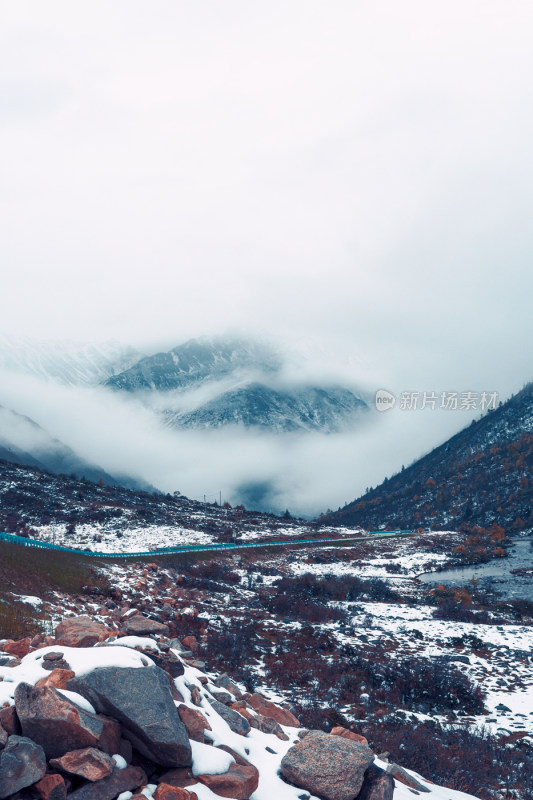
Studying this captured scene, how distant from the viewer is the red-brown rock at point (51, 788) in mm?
6051

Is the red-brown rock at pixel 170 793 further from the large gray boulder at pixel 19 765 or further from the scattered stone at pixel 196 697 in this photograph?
the scattered stone at pixel 196 697

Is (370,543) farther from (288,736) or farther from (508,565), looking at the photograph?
(288,736)

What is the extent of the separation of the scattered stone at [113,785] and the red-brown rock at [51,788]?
16 centimetres

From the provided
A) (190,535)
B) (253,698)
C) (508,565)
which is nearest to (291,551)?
(190,535)

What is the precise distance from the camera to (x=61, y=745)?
6.61m

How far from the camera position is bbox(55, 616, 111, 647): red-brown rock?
979cm

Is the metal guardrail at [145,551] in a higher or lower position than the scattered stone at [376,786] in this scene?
higher

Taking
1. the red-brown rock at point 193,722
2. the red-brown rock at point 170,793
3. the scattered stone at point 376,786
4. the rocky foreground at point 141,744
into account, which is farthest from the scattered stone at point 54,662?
the scattered stone at point 376,786

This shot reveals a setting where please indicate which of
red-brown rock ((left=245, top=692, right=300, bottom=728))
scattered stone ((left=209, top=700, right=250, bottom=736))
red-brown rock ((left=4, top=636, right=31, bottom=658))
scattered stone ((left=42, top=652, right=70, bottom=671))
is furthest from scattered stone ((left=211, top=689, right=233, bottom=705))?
red-brown rock ((left=4, top=636, right=31, bottom=658))

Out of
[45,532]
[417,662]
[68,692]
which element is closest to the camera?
[68,692]

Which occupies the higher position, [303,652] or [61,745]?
[61,745]

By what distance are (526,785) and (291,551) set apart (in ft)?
181

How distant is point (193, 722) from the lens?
8102 mm

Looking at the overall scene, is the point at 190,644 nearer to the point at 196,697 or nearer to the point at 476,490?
the point at 196,697
